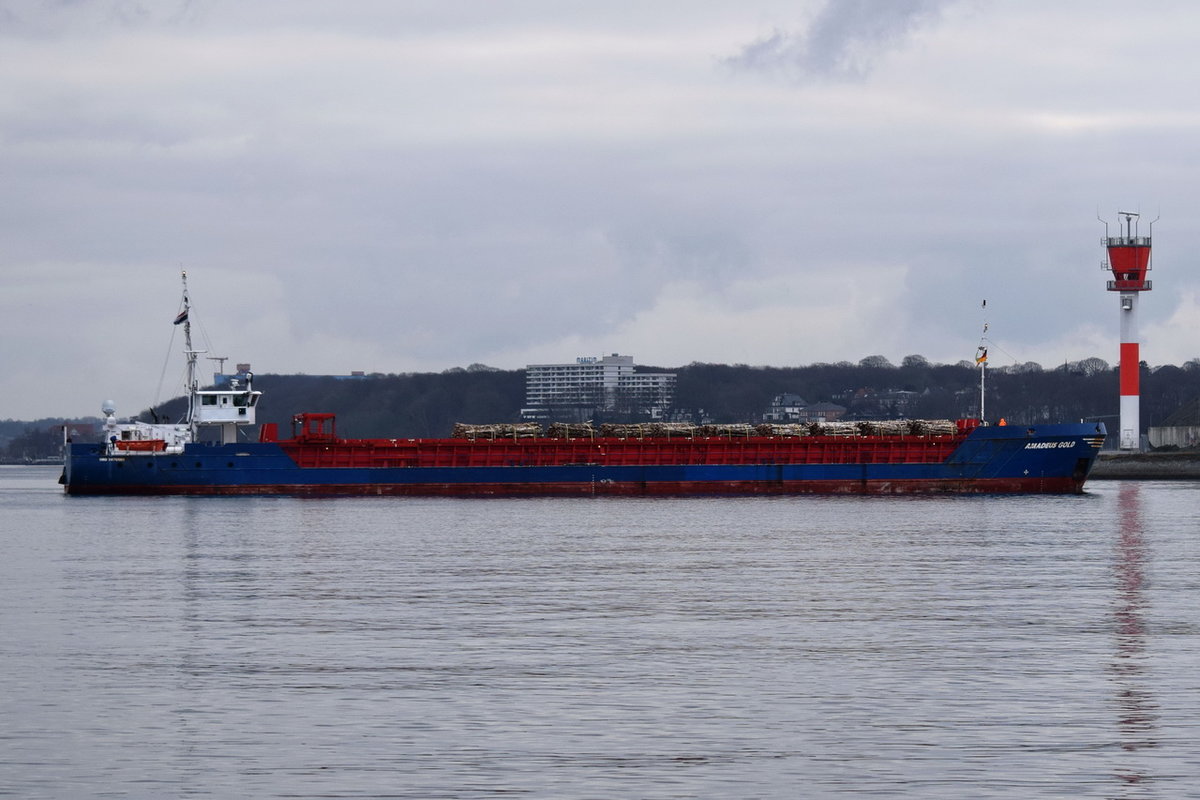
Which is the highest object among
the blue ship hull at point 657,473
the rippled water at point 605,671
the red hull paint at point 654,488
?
the blue ship hull at point 657,473

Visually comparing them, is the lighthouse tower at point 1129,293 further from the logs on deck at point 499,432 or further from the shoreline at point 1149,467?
the logs on deck at point 499,432

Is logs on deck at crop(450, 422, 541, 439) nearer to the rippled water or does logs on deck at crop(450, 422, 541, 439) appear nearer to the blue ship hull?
the blue ship hull

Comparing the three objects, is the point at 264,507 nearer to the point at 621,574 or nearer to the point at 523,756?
the point at 621,574

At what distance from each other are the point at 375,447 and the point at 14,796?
192ft

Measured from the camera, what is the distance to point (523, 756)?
635 inches

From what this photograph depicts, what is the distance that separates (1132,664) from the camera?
21547mm

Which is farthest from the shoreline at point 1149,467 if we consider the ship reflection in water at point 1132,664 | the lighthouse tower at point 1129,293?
the ship reflection in water at point 1132,664

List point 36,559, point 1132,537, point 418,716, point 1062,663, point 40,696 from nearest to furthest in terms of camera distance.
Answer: point 418,716 < point 40,696 < point 1062,663 < point 36,559 < point 1132,537

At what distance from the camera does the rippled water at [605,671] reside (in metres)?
15.4

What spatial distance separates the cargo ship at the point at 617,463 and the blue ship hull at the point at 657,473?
46 millimetres

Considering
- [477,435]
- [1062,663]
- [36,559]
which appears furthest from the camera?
[477,435]

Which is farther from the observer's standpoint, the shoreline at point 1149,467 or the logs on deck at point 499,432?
the shoreline at point 1149,467

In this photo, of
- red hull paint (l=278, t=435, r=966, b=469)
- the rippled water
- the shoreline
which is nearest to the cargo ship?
red hull paint (l=278, t=435, r=966, b=469)

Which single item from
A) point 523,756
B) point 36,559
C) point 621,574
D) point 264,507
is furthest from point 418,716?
point 264,507
